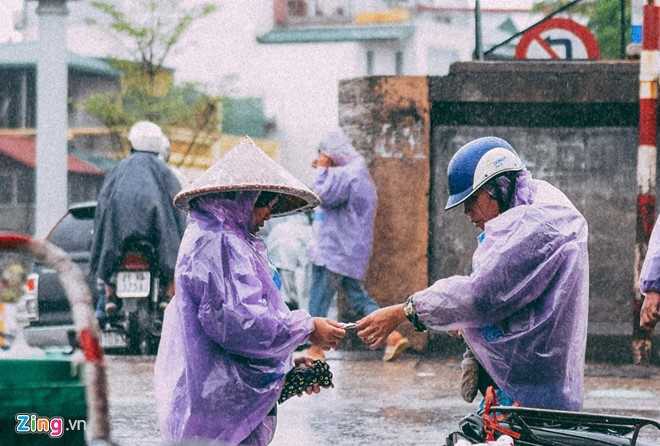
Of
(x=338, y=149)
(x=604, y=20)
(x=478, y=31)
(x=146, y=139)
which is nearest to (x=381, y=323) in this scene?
(x=146, y=139)

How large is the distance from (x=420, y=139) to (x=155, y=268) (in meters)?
2.39

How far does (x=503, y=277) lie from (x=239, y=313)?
0.87 m

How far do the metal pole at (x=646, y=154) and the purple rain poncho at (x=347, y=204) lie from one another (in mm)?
2179

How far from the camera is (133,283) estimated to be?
1236 cm

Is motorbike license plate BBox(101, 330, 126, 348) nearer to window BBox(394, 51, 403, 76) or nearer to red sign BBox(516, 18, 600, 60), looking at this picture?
red sign BBox(516, 18, 600, 60)

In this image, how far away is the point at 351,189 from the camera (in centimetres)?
1280

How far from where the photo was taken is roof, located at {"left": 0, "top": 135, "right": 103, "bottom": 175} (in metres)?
41.8

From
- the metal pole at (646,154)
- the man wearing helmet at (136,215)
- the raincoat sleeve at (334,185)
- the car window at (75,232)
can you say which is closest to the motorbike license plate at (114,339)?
the man wearing helmet at (136,215)

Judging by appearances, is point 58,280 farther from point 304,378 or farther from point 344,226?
point 304,378

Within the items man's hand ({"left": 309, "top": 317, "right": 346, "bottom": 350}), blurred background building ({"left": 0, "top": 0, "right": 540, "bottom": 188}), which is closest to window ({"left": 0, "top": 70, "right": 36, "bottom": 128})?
blurred background building ({"left": 0, "top": 0, "right": 540, "bottom": 188})

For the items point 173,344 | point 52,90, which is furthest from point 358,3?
point 173,344

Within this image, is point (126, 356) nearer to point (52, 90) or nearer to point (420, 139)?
point (420, 139)

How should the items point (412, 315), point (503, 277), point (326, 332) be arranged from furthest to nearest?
point (326, 332) → point (412, 315) → point (503, 277)

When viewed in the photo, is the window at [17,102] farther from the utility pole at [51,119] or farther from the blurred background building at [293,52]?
the utility pole at [51,119]
